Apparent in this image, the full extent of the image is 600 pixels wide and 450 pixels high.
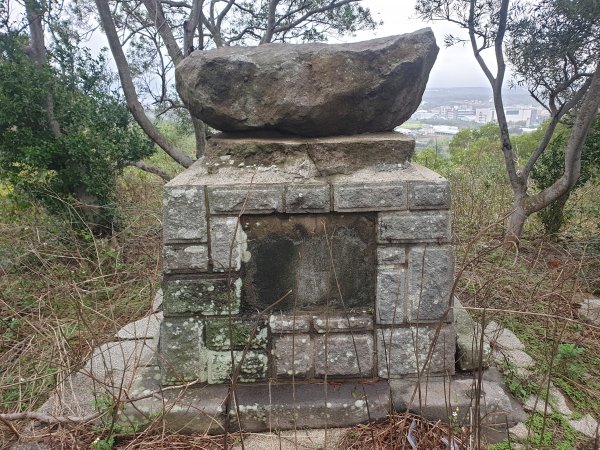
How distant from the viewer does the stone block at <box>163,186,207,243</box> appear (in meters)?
→ 2.20

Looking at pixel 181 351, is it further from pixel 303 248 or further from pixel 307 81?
pixel 307 81

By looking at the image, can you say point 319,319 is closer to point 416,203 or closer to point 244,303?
point 244,303

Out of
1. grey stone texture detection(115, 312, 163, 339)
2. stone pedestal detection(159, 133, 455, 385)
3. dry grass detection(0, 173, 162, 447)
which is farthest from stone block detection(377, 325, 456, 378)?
grey stone texture detection(115, 312, 163, 339)

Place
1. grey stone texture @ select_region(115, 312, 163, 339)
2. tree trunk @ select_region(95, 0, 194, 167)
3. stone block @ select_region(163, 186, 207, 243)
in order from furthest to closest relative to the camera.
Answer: tree trunk @ select_region(95, 0, 194, 167)
grey stone texture @ select_region(115, 312, 163, 339)
stone block @ select_region(163, 186, 207, 243)

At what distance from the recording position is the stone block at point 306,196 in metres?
2.23

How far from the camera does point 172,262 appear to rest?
7.34ft

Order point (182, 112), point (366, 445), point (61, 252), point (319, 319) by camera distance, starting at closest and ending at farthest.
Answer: point (366, 445) → point (319, 319) → point (61, 252) → point (182, 112)

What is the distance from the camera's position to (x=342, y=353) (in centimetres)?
237

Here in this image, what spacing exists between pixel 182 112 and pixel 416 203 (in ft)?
22.8

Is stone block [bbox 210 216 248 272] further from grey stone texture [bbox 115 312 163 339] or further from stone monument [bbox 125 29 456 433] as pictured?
grey stone texture [bbox 115 312 163 339]

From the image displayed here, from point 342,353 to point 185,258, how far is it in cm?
91

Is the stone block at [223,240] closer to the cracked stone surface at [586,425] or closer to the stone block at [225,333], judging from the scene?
the stone block at [225,333]

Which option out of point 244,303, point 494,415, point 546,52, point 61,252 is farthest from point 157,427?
point 546,52

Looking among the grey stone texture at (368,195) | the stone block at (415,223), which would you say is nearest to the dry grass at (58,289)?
the grey stone texture at (368,195)
